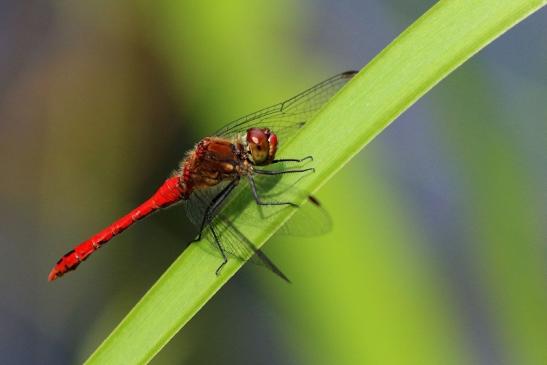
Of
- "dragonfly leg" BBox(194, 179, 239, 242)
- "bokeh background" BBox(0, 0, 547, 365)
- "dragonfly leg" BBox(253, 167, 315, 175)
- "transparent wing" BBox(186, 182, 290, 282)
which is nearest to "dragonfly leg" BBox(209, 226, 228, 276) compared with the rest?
"transparent wing" BBox(186, 182, 290, 282)

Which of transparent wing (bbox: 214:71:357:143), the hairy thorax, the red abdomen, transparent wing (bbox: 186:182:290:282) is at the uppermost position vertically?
transparent wing (bbox: 214:71:357:143)

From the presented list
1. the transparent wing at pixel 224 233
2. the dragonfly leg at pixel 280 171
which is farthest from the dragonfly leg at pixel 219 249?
the dragonfly leg at pixel 280 171

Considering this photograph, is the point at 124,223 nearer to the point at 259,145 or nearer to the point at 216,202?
the point at 216,202

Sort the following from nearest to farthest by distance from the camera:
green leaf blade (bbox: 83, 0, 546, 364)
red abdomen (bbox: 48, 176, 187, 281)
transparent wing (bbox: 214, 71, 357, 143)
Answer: green leaf blade (bbox: 83, 0, 546, 364) → transparent wing (bbox: 214, 71, 357, 143) → red abdomen (bbox: 48, 176, 187, 281)

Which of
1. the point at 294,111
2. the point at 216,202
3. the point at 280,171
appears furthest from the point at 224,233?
the point at 294,111

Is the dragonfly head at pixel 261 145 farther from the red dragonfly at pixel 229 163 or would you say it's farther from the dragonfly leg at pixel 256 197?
the dragonfly leg at pixel 256 197

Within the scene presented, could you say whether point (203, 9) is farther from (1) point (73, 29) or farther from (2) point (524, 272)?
(2) point (524, 272)

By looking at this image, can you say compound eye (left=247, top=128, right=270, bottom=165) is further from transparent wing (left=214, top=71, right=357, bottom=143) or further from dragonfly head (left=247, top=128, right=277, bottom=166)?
transparent wing (left=214, top=71, right=357, bottom=143)
